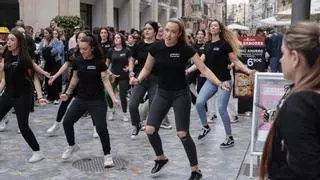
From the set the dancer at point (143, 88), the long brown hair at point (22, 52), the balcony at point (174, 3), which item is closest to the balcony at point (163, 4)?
the balcony at point (174, 3)

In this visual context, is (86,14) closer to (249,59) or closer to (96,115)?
(249,59)

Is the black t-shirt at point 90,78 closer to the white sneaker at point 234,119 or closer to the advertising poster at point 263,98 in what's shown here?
the advertising poster at point 263,98

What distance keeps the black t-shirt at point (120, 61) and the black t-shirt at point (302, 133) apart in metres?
7.53

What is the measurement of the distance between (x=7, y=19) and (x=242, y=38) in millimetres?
16368

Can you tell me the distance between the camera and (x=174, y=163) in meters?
6.43

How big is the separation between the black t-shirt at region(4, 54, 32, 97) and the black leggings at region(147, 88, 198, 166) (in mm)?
1865

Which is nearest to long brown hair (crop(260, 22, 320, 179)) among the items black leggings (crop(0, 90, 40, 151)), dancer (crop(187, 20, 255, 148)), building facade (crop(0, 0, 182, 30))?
black leggings (crop(0, 90, 40, 151))

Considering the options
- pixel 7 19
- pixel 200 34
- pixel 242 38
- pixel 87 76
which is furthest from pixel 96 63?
pixel 7 19

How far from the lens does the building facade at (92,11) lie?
21531 mm

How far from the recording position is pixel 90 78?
622 centimetres

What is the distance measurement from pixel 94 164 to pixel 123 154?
0.65 meters

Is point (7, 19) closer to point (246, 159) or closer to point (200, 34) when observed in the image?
point (200, 34)

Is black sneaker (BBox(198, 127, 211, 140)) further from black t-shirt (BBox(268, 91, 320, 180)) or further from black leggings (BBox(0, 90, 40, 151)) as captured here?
black t-shirt (BBox(268, 91, 320, 180))

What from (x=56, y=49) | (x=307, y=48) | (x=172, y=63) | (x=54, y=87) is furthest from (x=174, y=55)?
(x=54, y=87)
